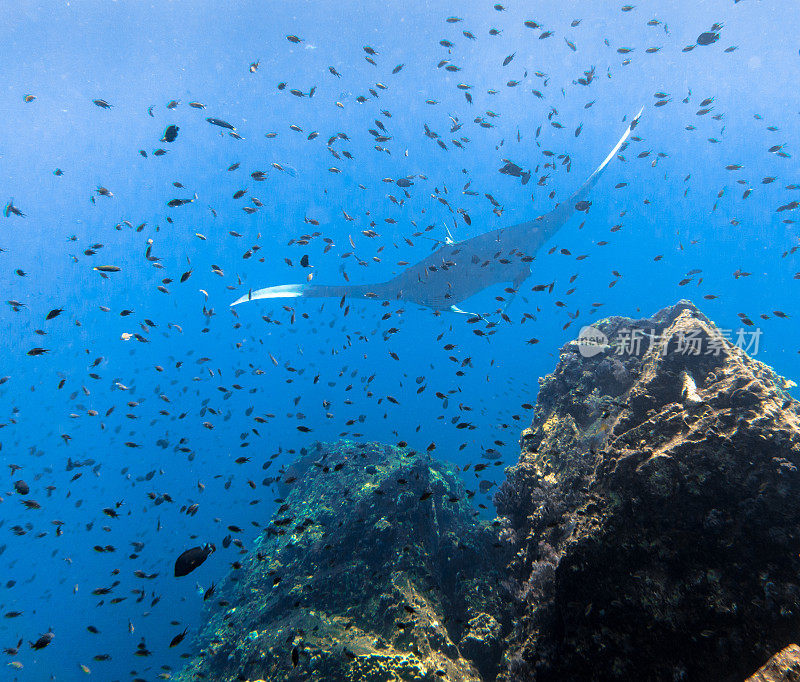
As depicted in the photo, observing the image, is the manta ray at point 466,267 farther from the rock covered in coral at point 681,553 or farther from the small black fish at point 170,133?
the rock covered in coral at point 681,553

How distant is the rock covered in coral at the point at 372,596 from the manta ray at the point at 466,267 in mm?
5756

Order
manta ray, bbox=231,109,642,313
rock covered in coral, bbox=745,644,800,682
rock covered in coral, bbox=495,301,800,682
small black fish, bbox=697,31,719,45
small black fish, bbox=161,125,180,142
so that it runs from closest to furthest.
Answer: rock covered in coral, bbox=745,644,800,682, rock covered in coral, bbox=495,301,800,682, small black fish, bbox=161,125,180,142, small black fish, bbox=697,31,719,45, manta ray, bbox=231,109,642,313

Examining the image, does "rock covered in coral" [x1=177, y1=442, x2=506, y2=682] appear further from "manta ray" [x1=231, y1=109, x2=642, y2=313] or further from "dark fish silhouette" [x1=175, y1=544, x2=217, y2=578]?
"manta ray" [x1=231, y1=109, x2=642, y2=313]

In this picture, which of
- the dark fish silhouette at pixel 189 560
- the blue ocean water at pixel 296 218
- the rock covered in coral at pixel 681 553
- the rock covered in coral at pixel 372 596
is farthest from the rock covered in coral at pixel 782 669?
the blue ocean water at pixel 296 218

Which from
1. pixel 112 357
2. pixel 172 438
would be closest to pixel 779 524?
pixel 172 438

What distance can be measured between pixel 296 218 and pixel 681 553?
71009 mm

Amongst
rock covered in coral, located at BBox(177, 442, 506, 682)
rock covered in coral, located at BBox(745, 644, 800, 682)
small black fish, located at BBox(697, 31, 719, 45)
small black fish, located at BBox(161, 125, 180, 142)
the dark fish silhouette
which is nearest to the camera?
rock covered in coral, located at BBox(745, 644, 800, 682)

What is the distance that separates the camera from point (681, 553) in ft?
8.91

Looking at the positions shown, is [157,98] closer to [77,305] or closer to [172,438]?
[172,438]

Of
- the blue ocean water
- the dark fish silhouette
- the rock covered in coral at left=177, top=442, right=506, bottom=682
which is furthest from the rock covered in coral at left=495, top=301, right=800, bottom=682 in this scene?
the blue ocean water

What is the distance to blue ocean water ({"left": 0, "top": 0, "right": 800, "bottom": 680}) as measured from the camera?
26797 millimetres

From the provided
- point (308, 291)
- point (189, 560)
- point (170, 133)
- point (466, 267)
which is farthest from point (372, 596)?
point (466, 267)

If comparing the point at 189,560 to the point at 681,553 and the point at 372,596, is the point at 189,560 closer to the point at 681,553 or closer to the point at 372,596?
the point at 372,596

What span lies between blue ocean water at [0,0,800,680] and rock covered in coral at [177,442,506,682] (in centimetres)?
351
